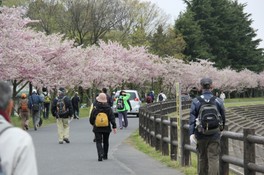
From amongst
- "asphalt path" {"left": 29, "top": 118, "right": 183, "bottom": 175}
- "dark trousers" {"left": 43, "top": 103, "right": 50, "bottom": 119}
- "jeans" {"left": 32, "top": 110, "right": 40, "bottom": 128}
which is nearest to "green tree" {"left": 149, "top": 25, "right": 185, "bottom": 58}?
"dark trousers" {"left": 43, "top": 103, "right": 50, "bottom": 119}

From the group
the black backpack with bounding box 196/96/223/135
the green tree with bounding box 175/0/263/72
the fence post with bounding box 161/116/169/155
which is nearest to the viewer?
the black backpack with bounding box 196/96/223/135

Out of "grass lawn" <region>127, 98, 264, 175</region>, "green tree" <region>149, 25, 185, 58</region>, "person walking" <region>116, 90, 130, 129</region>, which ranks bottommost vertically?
"grass lawn" <region>127, 98, 264, 175</region>

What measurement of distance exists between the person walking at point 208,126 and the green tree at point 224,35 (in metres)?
74.1

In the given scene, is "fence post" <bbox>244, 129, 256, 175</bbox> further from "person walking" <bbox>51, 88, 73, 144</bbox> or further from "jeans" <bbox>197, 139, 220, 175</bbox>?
"person walking" <bbox>51, 88, 73, 144</bbox>

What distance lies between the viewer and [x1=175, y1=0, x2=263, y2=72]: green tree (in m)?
87.4

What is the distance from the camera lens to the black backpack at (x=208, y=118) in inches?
338

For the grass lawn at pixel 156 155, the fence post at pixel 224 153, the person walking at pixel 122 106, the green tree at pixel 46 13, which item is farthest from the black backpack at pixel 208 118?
the green tree at pixel 46 13

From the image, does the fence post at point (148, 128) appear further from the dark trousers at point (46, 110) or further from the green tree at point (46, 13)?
the green tree at point (46, 13)

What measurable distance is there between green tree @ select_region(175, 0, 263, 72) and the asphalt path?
65.3 metres

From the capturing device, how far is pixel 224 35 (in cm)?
9150

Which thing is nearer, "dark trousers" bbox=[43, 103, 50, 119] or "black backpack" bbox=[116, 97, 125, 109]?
"black backpack" bbox=[116, 97, 125, 109]

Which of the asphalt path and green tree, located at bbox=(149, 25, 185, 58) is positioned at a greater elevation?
green tree, located at bbox=(149, 25, 185, 58)

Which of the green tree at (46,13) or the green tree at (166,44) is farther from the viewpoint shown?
the green tree at (166,44)

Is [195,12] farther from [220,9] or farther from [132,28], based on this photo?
[132,28]
